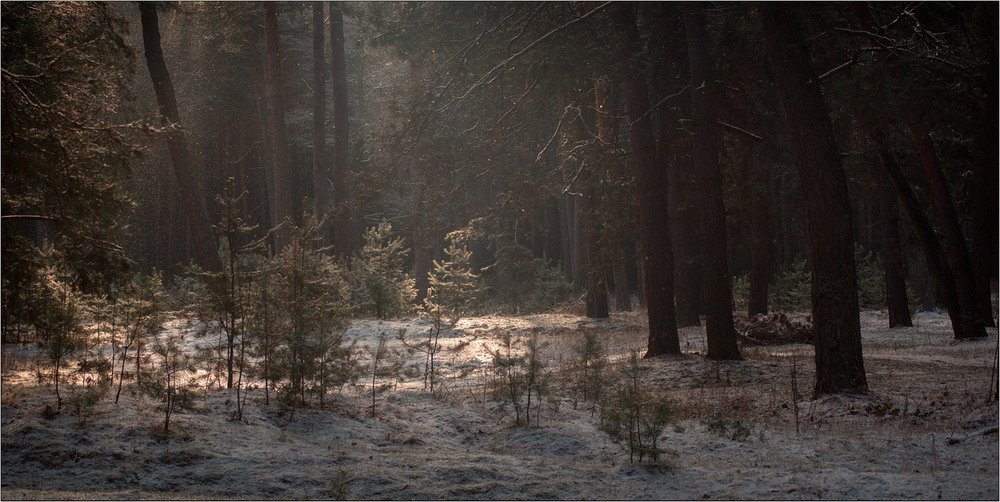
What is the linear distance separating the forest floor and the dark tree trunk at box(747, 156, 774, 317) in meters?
7.63

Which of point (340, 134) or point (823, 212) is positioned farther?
point (340, 134)

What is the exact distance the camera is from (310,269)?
9820 mm

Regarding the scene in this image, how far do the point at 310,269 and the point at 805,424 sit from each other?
6.21 meters

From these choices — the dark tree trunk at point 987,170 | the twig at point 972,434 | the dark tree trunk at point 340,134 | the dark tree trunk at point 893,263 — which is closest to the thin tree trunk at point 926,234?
the dark tree trunk at point 987,170

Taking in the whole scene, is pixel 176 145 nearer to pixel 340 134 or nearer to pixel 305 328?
pixel 340 134

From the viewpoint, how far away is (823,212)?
8.87 m

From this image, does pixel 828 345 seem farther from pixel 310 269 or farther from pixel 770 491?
pixel 310 269

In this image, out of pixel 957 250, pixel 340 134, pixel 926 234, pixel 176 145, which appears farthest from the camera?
pixel 340 134

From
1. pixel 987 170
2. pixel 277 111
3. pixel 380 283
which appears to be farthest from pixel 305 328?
pixel 277 111

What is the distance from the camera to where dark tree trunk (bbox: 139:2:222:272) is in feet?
56.1

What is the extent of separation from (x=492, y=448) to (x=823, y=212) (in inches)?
191

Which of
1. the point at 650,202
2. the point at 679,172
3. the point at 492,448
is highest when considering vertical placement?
the point at 679,172

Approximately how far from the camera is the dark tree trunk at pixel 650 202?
520 inches

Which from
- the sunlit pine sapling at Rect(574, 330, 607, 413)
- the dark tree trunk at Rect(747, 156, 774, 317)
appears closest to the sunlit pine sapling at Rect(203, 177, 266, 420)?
the sunlit pine sapling at Rect(574, 330, 607, 413)
